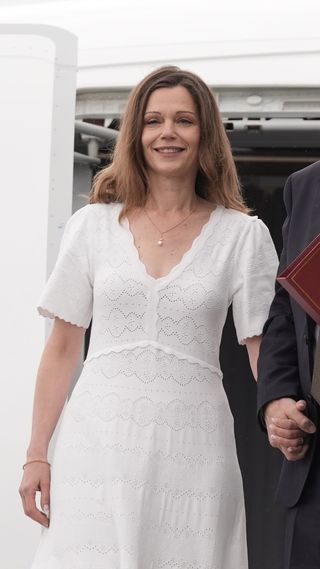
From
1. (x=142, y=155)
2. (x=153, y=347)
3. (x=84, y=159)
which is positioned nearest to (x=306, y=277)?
(x=153, y=347)

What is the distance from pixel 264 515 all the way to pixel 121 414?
6.74 feet

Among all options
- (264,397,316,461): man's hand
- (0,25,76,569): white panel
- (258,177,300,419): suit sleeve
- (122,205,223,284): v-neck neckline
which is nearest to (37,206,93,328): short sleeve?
(122,205,223,284): v-neck neckline

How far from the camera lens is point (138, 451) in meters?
2.92

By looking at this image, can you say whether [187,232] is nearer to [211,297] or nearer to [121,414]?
[211,297]

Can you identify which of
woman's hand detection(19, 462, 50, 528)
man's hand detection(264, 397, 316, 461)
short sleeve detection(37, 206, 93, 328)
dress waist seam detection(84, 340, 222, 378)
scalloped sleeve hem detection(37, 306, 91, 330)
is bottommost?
woman's hand detection(19, 462, 50, 528)

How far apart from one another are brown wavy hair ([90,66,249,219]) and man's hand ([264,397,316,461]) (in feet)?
2.46

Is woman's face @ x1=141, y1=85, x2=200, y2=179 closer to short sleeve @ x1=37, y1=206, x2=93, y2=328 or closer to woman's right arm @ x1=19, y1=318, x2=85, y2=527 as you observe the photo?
short sleeve @ x1=37, y1=206, x2=93, y2=328

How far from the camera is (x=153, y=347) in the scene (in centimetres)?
298

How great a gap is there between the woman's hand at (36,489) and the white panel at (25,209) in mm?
1063

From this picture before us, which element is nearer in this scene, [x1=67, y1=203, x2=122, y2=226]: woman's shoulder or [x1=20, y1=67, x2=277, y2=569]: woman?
[x1=20, y1=67, x2=277, y2=569]: woman

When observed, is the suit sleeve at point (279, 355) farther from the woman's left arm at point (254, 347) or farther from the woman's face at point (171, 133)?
the woman's face at point (171, 133)

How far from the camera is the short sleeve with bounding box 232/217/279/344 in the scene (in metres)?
3.06

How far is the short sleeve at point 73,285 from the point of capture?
314cm

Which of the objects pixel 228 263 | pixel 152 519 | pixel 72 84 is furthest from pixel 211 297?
pixel 72 84
